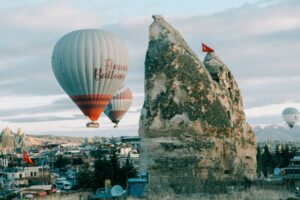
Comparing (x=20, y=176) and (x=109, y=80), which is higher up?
(x=109, y=80)

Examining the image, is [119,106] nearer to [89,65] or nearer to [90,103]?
[90,103]

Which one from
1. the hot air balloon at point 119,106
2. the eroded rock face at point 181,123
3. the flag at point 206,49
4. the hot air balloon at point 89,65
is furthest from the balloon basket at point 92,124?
the eroded rock face at point 181,123

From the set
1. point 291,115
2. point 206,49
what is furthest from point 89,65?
point 291,115

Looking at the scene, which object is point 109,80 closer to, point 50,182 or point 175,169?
point 50,182

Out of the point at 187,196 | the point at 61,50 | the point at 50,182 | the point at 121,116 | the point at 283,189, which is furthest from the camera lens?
the point at 121,116

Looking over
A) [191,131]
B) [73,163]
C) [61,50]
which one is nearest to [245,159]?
[191,131]

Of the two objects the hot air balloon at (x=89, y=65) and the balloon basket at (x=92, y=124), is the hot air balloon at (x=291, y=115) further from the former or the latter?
the hot air balloon at (x=89, y=65)
